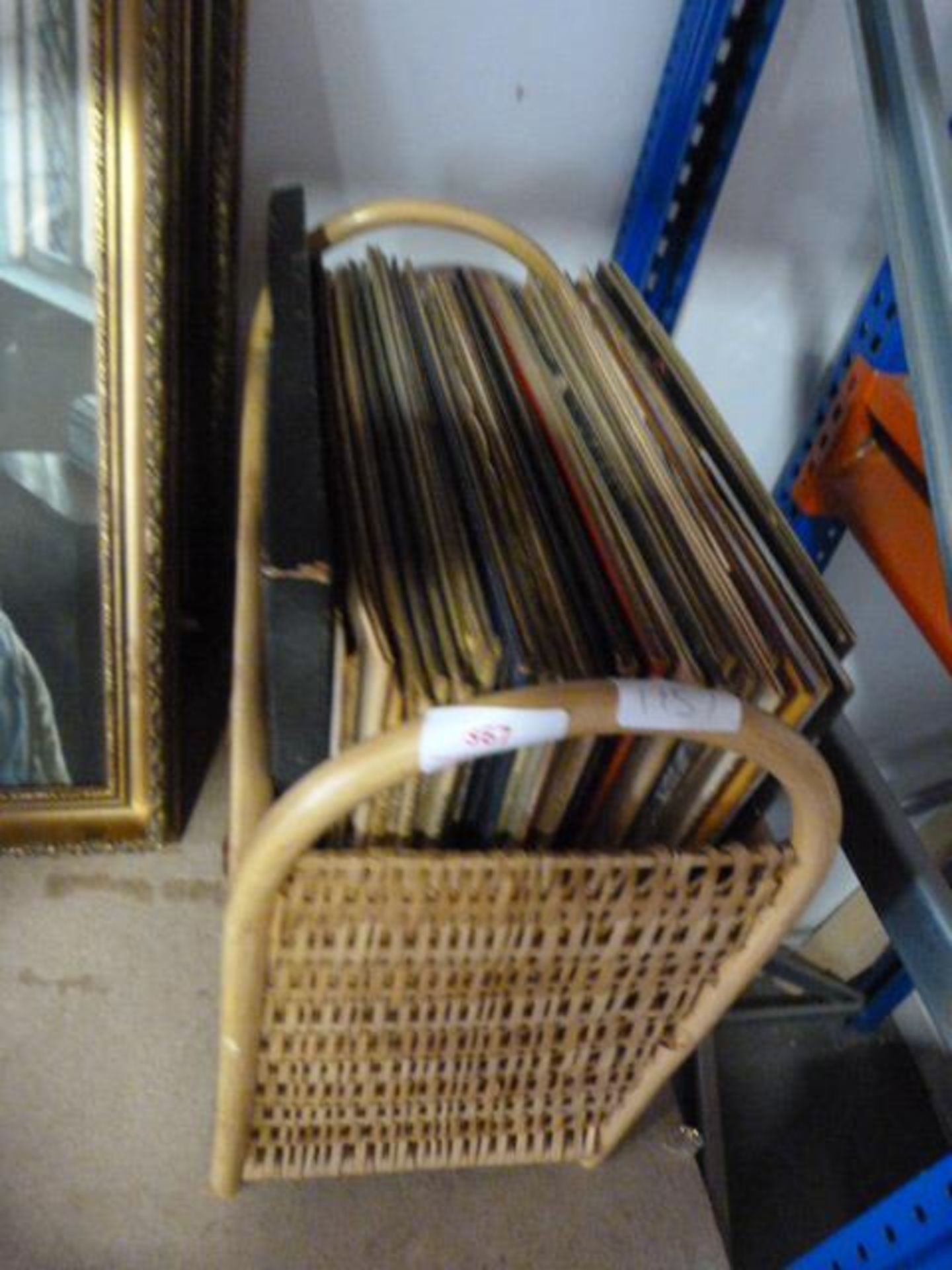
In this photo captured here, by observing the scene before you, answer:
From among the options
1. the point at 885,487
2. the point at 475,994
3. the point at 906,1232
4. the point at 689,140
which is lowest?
the point at 906,1232

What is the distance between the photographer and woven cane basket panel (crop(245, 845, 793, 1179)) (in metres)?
0.50

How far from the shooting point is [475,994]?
57 centimetres

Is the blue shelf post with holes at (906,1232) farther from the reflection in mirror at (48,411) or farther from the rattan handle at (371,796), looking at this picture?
the reflection in mirror at (48,411)

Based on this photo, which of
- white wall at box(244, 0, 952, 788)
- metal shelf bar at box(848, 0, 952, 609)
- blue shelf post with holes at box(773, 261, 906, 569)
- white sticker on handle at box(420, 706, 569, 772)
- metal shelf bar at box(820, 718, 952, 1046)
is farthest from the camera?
blue shelf post with holes at box(773, 261, 906, 569)

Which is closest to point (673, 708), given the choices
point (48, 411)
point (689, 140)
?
point (48, 411)

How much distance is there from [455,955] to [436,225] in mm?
575

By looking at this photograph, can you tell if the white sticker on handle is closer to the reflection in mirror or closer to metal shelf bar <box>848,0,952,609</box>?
metal shelf bar <box>848,0,952,609</box>

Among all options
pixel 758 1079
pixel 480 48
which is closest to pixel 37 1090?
pixel 480 48

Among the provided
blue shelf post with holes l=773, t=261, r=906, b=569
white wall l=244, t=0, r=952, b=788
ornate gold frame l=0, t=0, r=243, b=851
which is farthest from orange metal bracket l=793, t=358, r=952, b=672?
ornate gold frame l=0, t=0, r=243, b=851

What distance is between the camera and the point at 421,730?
411 millimetres

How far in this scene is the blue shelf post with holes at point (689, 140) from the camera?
786 mm

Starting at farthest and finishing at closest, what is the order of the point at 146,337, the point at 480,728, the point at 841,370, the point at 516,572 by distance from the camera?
the point at 841,370 < the point at 146,337 < the point at 516,572 < the point at 480,728

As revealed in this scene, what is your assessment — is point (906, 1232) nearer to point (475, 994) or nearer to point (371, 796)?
point (475, 994)

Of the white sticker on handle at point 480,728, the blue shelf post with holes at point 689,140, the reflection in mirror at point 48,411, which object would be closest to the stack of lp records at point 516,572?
the white sticker on handle at point 480,728
